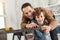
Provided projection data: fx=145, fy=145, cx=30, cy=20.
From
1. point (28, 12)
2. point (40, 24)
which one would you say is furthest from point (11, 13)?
point (40, 24)

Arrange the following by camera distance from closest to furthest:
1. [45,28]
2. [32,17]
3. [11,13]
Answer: [45,28], [32,17], [11,13]

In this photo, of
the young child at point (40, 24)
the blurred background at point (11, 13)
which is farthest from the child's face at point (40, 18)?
the blurred background at point (11, 13)

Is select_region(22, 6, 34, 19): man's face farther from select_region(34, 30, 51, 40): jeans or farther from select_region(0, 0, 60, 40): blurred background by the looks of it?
select_region(0, 0, 60, 40): blurred background

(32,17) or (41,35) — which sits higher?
(32,17)

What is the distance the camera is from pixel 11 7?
7.19ft

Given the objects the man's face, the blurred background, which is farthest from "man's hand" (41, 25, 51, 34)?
the blurred background

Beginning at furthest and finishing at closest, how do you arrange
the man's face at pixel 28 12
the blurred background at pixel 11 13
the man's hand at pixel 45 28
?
the blurred background at pixel 11 13
the man's face at pixel 28 12
the man's hand at pixel 45 28

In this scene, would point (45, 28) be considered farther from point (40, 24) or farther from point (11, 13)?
point (11, 13)

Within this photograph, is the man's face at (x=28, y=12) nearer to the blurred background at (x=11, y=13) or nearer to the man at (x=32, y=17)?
the man at (x=32, y=17)

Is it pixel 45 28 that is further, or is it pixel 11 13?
pixel 11 13

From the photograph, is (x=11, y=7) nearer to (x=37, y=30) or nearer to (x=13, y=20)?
(x=13, y=20)

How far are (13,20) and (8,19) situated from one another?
0.25 ft

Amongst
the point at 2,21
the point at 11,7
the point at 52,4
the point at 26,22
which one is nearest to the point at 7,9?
the point at 11,7

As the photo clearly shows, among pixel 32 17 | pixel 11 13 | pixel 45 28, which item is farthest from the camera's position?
pixel 11 13
